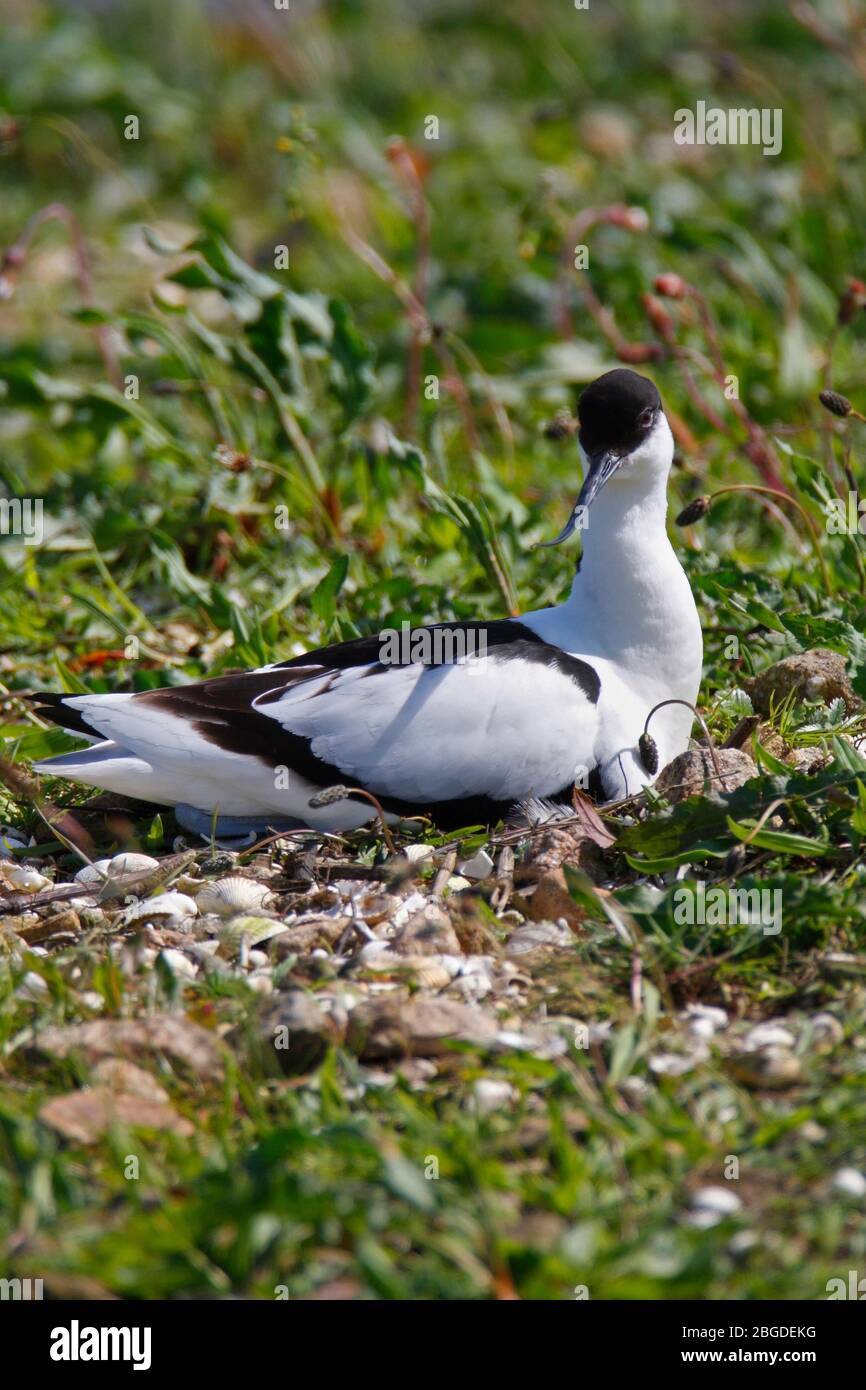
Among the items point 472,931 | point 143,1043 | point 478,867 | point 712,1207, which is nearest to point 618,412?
point 478,867

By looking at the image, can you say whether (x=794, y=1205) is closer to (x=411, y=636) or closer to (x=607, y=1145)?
(x=607, y=1145)

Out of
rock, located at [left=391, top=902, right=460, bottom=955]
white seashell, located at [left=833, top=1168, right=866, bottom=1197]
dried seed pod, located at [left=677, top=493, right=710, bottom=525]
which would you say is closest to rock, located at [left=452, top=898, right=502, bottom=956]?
rock, located at [left=391, top=902, right=460, bottom=955]

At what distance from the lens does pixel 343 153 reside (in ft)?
29.8

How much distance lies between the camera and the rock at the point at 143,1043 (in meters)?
3.00

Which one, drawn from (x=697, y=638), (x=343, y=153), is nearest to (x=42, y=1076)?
(x=697, y=638)

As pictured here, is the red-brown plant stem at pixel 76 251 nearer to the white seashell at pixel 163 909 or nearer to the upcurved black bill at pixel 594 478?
the upcurved black bill at pixel 594 478

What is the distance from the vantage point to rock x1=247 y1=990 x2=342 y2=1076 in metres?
3.04

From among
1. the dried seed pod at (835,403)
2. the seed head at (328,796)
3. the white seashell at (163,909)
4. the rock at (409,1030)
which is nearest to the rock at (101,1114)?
the rock at (409,1030)

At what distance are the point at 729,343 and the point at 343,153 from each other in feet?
10.8

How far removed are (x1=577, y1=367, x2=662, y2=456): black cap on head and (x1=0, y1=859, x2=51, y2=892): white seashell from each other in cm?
173

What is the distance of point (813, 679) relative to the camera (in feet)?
14.1

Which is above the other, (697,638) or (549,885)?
(697,638)

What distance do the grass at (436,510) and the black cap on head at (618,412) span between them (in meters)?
0.69

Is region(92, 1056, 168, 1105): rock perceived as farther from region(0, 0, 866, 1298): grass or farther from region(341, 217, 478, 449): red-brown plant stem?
region(341, 217, 478, 449): red-brown plant stem
